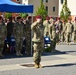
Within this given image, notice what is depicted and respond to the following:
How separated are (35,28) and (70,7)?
59.3 metres

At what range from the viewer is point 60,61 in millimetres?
16453

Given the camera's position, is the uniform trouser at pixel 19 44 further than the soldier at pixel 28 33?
No

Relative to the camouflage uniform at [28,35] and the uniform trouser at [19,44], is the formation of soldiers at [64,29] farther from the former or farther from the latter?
the uniform trouser at [19,44]

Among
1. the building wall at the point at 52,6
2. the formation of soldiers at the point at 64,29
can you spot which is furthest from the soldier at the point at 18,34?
the building wall at the point at 52,6

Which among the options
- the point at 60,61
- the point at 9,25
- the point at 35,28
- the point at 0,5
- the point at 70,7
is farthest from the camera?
the point at 70,7

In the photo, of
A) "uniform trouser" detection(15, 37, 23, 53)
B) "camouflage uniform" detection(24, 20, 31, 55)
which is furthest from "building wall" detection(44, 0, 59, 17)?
"uniform trouser" detection(15, 37, 23, 53)

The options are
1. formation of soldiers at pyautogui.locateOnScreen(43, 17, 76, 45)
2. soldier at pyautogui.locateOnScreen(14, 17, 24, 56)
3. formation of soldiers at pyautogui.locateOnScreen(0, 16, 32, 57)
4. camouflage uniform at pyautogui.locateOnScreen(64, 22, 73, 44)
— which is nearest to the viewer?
formation of soldiers at pyautogui.locateOnScreen(0, 16, 32, 57)

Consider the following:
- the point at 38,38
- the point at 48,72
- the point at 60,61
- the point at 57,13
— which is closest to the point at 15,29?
the point at 60,61

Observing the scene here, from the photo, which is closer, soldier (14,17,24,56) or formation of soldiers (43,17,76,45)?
soldier (14,17,24,56)

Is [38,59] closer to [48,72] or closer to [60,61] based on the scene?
[48,72]

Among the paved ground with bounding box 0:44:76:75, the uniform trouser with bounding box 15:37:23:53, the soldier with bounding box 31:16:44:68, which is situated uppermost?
the soldier with bounding box 31:16:44:68

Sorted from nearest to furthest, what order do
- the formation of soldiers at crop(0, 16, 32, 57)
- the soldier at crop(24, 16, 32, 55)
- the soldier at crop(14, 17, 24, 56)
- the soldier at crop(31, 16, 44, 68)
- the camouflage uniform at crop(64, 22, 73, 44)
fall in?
1. the soldier at crop(31, 16, 44, 68)
2. the formation of soldiers at crop(0, 16, 32, 57)
3. the soldier at crop(14, 17, 24, 56)
4. the soldier at crop(24, 16, 32, 55)
5. the camouflage uniform at crop(64, 22, 73, 44)

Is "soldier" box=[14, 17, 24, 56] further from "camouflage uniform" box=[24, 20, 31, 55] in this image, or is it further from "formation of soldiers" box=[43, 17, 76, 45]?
"formation of soldiers" box=[43, 17, 76, 45]

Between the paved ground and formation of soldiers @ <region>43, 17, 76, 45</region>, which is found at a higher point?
formation of soldiers @ <region>43, 17, 76, 45</region>
